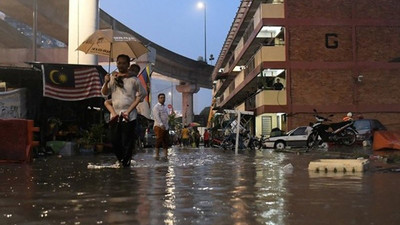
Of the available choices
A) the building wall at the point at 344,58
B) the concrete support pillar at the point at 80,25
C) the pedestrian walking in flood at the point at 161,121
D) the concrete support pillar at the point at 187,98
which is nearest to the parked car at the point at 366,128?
the pedestrian walking in flood at the point at 161,121

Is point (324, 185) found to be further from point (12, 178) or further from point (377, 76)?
point (377, 76)

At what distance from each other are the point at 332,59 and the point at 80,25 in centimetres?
1955

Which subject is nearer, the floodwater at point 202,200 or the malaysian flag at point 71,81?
the floodwater at point 202,200

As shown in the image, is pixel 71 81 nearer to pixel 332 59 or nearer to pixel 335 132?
pixel 335 132

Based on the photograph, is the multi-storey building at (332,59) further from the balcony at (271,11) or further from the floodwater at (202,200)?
the floodwater at (202,200)

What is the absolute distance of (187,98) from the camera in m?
75.9

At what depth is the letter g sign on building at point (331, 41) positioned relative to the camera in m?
33.9

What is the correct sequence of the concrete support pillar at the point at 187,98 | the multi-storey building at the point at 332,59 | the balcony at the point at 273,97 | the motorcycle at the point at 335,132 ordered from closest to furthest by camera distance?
the motorcycle at the point at 335,132 → the balcony at the point at 273,97 → the multi-storey building at the point at 332,59 → the concrete support pillar at the point at 187,98

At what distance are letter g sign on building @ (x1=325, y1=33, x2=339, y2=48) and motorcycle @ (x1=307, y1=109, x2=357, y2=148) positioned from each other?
1733 cm

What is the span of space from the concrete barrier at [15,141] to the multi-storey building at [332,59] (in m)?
24.1

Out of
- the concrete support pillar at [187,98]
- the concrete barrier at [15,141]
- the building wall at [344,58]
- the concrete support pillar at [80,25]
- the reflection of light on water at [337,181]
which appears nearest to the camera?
the reflection of light on water at [337,181]

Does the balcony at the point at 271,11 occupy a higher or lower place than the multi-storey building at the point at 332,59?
higher

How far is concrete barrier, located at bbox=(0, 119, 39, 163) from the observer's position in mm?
10246

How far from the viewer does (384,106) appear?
33.3m
